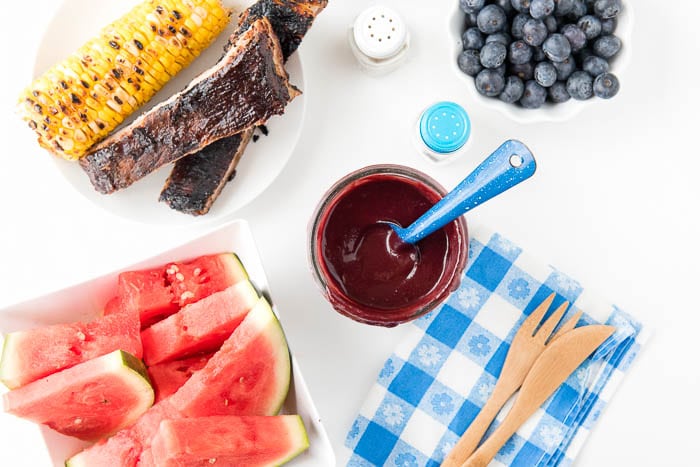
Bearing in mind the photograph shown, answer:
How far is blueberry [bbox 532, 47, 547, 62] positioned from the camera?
1399mm

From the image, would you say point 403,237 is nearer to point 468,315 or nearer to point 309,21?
point 468,315

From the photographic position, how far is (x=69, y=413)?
121 cm

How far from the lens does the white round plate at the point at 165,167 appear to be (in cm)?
142

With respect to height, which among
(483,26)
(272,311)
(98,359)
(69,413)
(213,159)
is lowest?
(69,413)

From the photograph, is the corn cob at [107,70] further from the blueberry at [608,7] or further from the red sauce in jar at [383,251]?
the blueberry at [608,7]

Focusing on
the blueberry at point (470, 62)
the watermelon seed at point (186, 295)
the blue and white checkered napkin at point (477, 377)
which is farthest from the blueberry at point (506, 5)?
the watermelon seed at point (186, 295)

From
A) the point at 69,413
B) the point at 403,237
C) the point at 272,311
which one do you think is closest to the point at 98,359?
the point at 69,413

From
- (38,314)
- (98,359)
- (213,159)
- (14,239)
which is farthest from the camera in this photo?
(14,239)

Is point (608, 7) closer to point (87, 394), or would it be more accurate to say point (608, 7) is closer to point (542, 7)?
point (542, 7)

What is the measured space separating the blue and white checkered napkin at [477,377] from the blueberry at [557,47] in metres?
0.39

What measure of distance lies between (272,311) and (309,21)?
0.59m

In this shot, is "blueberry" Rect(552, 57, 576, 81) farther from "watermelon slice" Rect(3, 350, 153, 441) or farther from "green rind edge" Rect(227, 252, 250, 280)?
"watermelon slice" Rect(3, 350, 153, 441)

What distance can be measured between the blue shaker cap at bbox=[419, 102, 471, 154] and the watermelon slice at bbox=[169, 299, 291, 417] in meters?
0.50

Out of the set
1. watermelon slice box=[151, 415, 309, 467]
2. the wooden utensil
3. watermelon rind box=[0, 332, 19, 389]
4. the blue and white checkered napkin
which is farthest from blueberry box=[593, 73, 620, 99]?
watermelon rind box=[0, 332, 19, 389]
